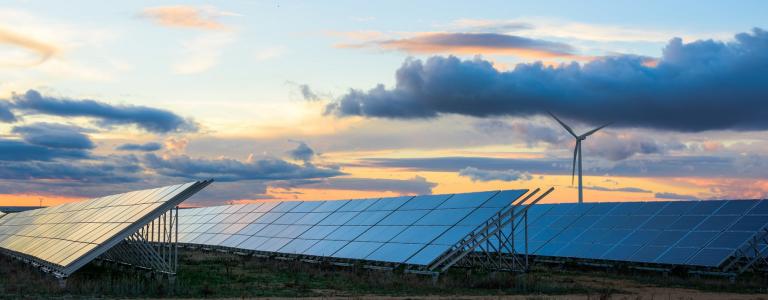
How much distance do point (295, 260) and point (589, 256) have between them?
16847 mm

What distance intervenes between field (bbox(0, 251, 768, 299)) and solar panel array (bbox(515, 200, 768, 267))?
1.44m

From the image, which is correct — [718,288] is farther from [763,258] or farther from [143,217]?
[143,217]

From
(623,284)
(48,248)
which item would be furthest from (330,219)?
(623,284)

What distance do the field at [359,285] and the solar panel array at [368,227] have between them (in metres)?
1.47

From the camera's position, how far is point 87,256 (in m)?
31.8

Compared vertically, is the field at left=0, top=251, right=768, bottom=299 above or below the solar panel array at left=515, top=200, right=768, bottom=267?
below

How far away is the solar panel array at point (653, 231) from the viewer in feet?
137

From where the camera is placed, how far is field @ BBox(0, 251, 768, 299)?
104 ft

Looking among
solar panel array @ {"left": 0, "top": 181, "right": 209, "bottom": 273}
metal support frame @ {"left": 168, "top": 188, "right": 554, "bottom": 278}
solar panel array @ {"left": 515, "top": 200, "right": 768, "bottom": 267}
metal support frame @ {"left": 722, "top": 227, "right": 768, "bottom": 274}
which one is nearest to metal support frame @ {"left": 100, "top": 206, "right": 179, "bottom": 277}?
solar panel array @ {"left": 0, "top": 181, "right": 209, "bottom": 273}

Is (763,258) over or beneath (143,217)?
beneath

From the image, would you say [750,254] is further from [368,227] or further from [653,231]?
[368,227]

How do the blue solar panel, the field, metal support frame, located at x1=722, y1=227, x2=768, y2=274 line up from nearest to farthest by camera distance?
the field < metal support frame, located at x1=722, y1=227, x2=768, y2=274 < the blue solar panel

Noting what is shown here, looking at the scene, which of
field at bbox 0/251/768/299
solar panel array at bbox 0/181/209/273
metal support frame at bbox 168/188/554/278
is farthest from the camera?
metal support frame at bbox 168/188/554/278

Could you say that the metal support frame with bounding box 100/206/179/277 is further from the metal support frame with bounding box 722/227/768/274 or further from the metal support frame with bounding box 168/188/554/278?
the metal support frame with bounding box 722/227/768/274
